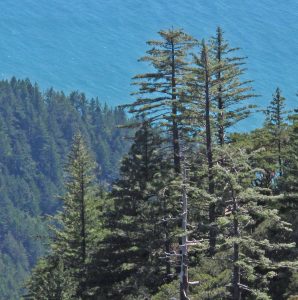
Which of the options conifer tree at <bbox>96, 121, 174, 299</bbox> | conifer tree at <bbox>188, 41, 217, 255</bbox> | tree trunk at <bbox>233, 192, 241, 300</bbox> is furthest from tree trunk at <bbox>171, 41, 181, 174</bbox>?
tree trunk at <bbox>233, 192, 241, 300</bbox>

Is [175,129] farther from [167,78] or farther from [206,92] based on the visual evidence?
[206,92]

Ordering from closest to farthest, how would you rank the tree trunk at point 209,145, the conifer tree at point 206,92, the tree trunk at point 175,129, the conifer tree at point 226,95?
the tree trunk at point 209,145 < the conifer tree at point 206,92 < the tree trunk at point 175,129 < the conifer tree at point 226,95

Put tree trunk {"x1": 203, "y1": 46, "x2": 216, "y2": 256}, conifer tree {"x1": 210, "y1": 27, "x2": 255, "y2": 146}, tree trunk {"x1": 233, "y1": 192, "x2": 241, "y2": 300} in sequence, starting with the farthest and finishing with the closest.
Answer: conifer tree {"x1": 210, "y1": 27, "x2": 255, "y2": 146} < tree trunk {"x1": 203, "y1": 46, "x2": 216, "y2": 256} < tree trunk {"x1": 233, "y1": 192, "x2": 241, "y2": 300}

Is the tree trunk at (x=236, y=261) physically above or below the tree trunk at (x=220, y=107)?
below

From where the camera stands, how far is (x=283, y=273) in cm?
2189

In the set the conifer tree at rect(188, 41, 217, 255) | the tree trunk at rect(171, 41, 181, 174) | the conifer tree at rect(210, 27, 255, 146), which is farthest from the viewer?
the conifer tree at rect(210, 27, 255, 146)

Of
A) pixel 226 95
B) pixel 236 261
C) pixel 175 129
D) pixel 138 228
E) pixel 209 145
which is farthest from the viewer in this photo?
pixel 226 95

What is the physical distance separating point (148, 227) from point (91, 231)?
29.7ft

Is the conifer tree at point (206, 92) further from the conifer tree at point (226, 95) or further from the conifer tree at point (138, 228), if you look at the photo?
the conifer tree at point (138, 228)

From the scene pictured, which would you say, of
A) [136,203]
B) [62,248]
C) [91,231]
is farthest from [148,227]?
[62,248]

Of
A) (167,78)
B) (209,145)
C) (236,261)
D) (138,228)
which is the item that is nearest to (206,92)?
(209,145)

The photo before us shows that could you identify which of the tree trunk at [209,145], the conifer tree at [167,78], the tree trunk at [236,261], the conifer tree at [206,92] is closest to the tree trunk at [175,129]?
the conifer tree at [167,78]

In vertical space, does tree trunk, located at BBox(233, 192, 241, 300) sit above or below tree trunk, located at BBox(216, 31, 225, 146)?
below

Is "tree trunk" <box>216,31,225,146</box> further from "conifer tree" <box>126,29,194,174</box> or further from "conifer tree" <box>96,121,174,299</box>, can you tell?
"conifer tree" <box>96,121,174,299</box>
